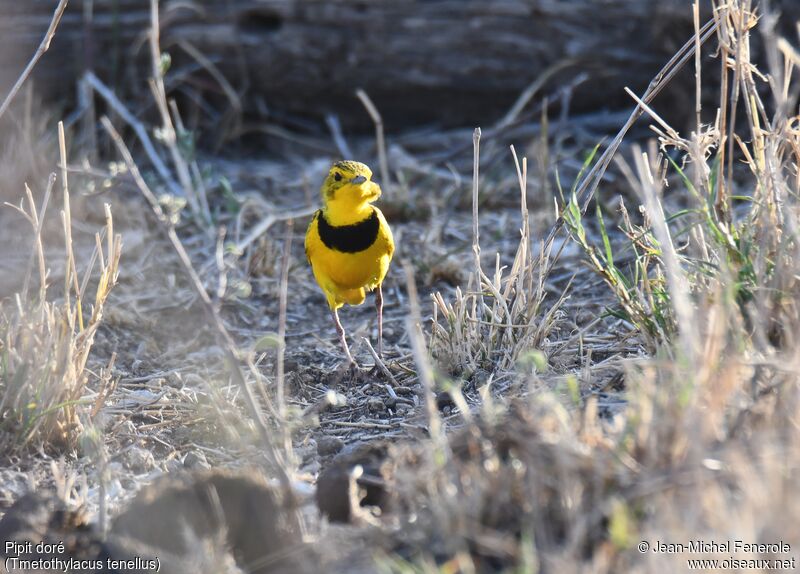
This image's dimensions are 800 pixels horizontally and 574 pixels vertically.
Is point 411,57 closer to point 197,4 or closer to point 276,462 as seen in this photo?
point 197,4

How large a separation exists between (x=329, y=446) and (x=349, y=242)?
1303 millimetres

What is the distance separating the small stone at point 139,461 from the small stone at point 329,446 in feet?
1.96

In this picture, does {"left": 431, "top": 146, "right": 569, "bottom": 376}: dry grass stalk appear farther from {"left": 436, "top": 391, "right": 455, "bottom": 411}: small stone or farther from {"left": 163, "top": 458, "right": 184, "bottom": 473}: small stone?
{"left": 163, "top": 458, "right": 184, "bottom": 473}: small stone

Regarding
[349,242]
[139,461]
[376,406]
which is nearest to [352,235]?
[349,242]

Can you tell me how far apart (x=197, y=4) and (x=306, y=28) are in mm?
781

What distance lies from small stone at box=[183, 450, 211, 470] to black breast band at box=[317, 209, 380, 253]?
136cm

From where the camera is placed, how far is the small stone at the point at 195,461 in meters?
3.70

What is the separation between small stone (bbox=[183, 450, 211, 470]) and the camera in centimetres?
370

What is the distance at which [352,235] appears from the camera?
485 cm

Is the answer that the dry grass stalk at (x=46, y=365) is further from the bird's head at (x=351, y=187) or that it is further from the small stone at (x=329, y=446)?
the bird's head at (x=351, y=187)

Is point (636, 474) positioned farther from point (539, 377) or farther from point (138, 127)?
point (138, 127)

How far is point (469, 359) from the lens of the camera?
4.23 m

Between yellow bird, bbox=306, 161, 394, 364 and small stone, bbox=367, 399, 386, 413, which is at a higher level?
yellow bird, bbox=306, 161, 394, 364

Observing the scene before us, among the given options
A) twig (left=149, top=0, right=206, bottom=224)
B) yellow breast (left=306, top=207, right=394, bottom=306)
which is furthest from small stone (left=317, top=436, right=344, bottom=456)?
→ twig (left=149, top=0, right=206, bottom=224)
